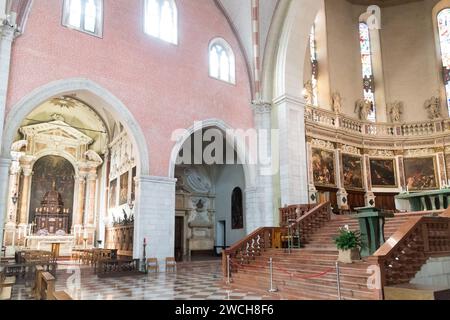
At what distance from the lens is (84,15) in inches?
517

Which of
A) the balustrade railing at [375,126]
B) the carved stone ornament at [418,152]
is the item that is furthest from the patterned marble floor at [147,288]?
the carved stone ornament at [418,152]

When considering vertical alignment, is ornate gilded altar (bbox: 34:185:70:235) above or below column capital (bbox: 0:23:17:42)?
below

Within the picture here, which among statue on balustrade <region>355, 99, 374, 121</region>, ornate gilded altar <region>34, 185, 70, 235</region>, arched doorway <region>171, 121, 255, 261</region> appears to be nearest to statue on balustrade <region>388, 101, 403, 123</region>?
statue on balustrade <region>355, 99, 374, 121</region>

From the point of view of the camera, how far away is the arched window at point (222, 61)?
16250mm

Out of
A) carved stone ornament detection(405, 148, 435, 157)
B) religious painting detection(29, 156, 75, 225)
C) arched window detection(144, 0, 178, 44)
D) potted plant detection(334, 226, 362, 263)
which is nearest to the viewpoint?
potted plant detection(334, 226, 362, 263)

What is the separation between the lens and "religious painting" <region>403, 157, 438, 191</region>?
19250 millimetres

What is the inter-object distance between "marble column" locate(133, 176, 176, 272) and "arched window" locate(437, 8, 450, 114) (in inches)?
635

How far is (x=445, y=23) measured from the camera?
70.8ft

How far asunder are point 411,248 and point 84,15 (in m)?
12.2

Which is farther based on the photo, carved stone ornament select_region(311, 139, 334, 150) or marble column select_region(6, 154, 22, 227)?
marble column select_region(6, 154, 22, 227)

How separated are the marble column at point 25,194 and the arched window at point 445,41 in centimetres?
2329

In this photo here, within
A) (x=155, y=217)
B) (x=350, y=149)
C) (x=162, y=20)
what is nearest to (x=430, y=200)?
(x=350, y=149)

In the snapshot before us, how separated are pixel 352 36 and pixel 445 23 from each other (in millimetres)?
5023

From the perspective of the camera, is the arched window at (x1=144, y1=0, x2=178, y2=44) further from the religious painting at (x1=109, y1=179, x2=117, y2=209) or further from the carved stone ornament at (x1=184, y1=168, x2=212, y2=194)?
the religious painting at (x1=109, y1=179, x2=117, y2=209)
